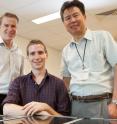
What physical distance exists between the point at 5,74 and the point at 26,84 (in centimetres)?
45

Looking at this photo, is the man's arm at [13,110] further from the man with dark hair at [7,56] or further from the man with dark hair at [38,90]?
the man with dark hair at [7,56]

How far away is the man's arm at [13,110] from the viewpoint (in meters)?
1.73

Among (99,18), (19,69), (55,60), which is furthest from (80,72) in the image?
(55,60)

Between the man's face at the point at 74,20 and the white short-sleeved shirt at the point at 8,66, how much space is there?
Result: 69 cm

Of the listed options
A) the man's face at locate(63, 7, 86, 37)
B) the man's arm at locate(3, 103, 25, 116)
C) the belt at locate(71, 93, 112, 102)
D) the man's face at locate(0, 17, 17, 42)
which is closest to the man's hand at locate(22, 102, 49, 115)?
the man's arm at locate(3, 103, 25, 116)

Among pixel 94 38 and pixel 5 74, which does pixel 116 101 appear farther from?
pixel 5 74

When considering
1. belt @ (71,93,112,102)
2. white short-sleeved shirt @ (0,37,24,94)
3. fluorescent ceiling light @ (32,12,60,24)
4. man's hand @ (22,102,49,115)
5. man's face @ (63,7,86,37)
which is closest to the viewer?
man's hand @ (22,102,49,115)

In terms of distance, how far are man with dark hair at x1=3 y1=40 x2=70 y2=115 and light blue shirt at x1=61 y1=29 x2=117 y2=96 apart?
14 centimetres

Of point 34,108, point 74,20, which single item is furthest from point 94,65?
point 34,108

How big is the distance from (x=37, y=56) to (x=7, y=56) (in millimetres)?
483

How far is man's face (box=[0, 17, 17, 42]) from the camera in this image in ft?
7.93

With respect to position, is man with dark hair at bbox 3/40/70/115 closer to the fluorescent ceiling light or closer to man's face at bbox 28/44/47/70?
man's face at bbox 28/44/47/70

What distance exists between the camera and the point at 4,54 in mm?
2430

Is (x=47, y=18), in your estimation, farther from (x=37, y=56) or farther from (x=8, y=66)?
(x=37, y=56)
